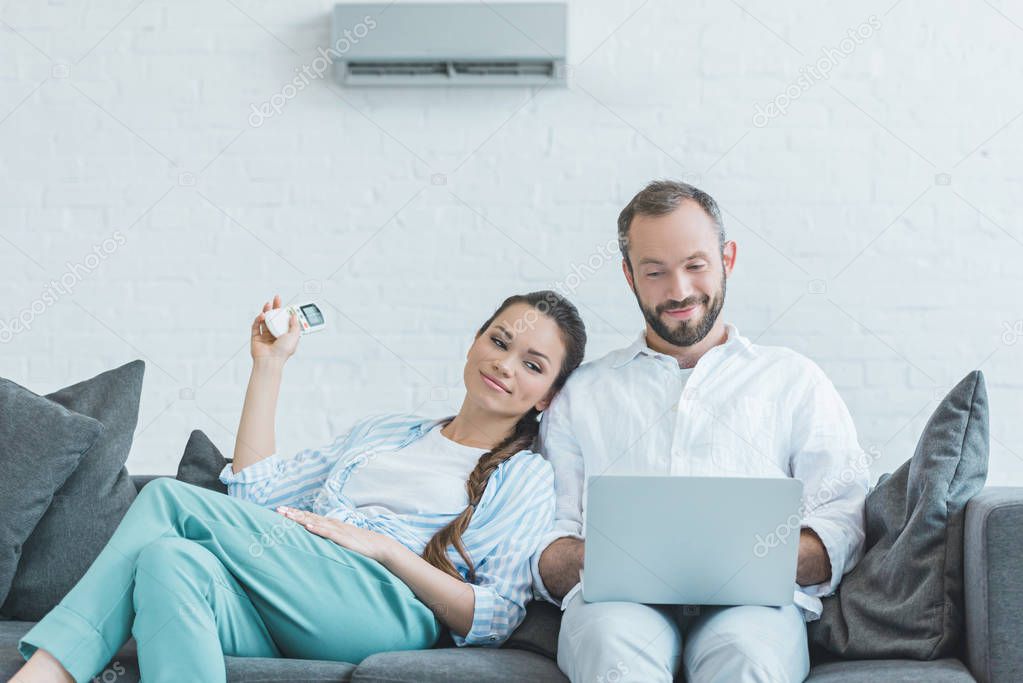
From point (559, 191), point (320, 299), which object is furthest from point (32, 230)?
point (559, 191)

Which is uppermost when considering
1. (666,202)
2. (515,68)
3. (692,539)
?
(515,68)

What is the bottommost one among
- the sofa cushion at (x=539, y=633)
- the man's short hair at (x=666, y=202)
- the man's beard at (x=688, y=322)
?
the sofa cushion at (x=539, y=633)

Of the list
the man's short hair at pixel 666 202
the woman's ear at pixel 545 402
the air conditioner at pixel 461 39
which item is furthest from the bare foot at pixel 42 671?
the air conditioner at pixel 461 39

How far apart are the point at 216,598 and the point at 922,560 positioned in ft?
3.66

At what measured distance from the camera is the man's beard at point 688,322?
2094 mm

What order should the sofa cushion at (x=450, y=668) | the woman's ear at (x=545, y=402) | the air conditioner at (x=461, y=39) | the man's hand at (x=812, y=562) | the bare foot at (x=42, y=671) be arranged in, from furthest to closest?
the air conditioner at (x=461, y=39) → the woman's ear at (x=545, y=402) → the man's hand at (x=812, y=562) → the sofa cushion at (x=450, y=668) → the bare foot at (x=42, y=671)

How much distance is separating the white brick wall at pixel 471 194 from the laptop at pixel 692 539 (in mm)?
1330

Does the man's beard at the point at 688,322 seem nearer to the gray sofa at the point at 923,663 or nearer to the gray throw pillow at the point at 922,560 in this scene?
the gray throw pillow at the point at 922,560

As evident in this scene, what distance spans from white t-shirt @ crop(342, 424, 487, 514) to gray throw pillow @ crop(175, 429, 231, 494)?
324 mm

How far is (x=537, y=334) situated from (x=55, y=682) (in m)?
1.07

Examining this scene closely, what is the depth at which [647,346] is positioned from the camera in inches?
86.8

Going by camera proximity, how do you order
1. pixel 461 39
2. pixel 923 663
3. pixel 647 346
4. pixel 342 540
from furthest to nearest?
pixel 461 39, pixel 647 346, pixel 342 540, pixel 923 663

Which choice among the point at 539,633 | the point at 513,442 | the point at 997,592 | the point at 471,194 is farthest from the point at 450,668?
the point at 471,194

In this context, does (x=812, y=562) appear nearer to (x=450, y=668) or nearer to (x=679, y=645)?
(x=679, y=645)
